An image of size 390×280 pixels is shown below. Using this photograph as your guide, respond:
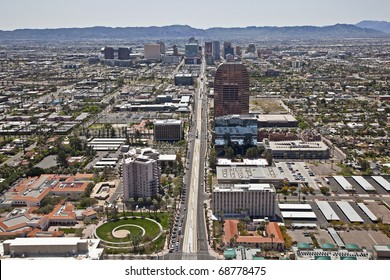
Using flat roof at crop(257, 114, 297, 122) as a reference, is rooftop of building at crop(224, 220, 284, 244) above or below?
below

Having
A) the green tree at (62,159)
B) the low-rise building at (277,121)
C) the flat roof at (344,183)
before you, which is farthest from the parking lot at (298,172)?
the green tree at (62,159)

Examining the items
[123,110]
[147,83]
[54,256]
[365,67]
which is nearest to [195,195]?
[54,256]

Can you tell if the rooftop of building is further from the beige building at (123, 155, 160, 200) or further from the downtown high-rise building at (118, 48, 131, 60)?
the downtown high-rise building at (118, 48, 131, 60)

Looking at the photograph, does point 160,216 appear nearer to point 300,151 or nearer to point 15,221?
point 15,221

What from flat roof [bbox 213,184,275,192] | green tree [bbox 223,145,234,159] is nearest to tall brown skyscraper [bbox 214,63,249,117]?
green tree [bbox 223,145,234,159]

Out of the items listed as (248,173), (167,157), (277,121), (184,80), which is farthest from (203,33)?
(248,173)
